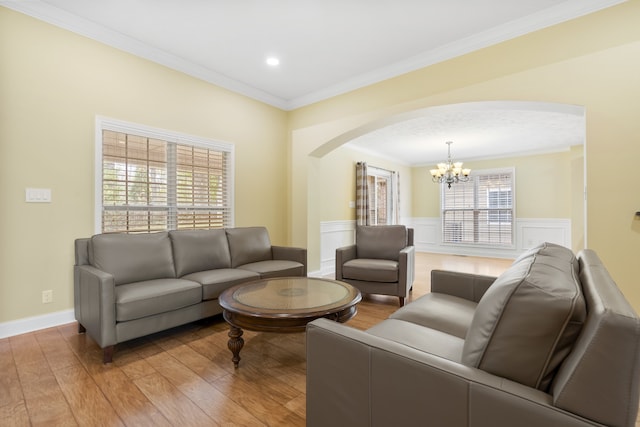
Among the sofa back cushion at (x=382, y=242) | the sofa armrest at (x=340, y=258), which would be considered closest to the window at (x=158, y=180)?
the sofa armrest at (x=340, y=258)

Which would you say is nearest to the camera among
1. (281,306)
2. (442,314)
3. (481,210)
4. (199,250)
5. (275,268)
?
(442,314)

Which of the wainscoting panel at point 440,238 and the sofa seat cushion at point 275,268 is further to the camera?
the wainscoting panel at point 440,238

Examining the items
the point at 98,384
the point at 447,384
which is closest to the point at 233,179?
the point at 98,384

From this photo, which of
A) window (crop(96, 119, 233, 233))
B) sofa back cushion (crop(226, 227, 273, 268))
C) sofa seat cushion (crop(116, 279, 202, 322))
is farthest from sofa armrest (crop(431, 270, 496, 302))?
window (crop(96, 119, 233, 233))

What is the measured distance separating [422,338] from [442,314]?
414 millimetres

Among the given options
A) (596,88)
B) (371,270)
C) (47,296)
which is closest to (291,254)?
(371,270)

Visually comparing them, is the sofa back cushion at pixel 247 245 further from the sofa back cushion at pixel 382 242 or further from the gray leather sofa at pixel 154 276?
the sofa back cushion at pixel 382 242

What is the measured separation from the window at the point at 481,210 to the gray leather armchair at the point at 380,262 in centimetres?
482

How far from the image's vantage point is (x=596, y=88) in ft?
8.00

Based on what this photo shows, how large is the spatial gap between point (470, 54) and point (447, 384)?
10.9 ft

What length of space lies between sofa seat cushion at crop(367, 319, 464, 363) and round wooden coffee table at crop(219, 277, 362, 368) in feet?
1.50

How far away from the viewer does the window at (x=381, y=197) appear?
732 cm

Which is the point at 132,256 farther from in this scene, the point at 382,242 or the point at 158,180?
the point at 382,242

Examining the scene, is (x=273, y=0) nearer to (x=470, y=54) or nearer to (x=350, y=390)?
(x=470, y=54)
